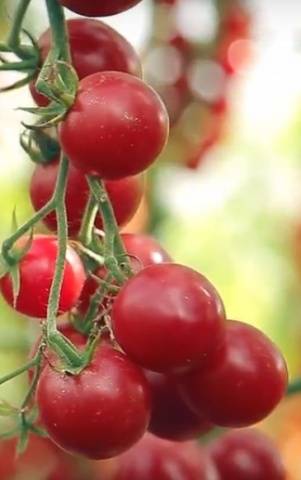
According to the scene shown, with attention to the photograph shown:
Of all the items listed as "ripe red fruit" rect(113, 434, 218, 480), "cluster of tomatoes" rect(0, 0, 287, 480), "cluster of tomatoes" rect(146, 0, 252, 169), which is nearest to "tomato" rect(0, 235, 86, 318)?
"cluster of tomatoes" rect(0, 0, 287, 480)

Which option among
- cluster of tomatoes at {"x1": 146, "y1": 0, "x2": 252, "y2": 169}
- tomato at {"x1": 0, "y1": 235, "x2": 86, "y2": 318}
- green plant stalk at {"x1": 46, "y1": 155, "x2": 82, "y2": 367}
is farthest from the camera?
cluster of tomatoes at {"x1": 146, "y1": 0, "x2": 252, "y2": 169}

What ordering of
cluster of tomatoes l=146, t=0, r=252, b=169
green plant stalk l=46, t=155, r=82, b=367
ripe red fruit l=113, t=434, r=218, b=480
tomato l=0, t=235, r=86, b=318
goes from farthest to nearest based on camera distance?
cluster of tomatoes l=146, t=0, r=252, b=169 → ripe red fruit l=113, t=434, r=218, b=480 → tomato l=0, t=235, r=86, b=318 → green plant stalk l=46, t=155, r=82, b=367

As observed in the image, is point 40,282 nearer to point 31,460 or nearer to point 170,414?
point 170,414

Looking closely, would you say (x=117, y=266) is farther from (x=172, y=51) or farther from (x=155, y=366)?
(x=172, y=51)

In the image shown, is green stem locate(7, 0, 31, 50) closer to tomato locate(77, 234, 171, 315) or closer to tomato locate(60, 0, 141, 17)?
tomato locate(60, 0, 141, 17)

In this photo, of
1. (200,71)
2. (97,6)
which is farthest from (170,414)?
(200,71)

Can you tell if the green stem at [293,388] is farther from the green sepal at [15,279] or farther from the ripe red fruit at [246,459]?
the green sepal at [15,279]
